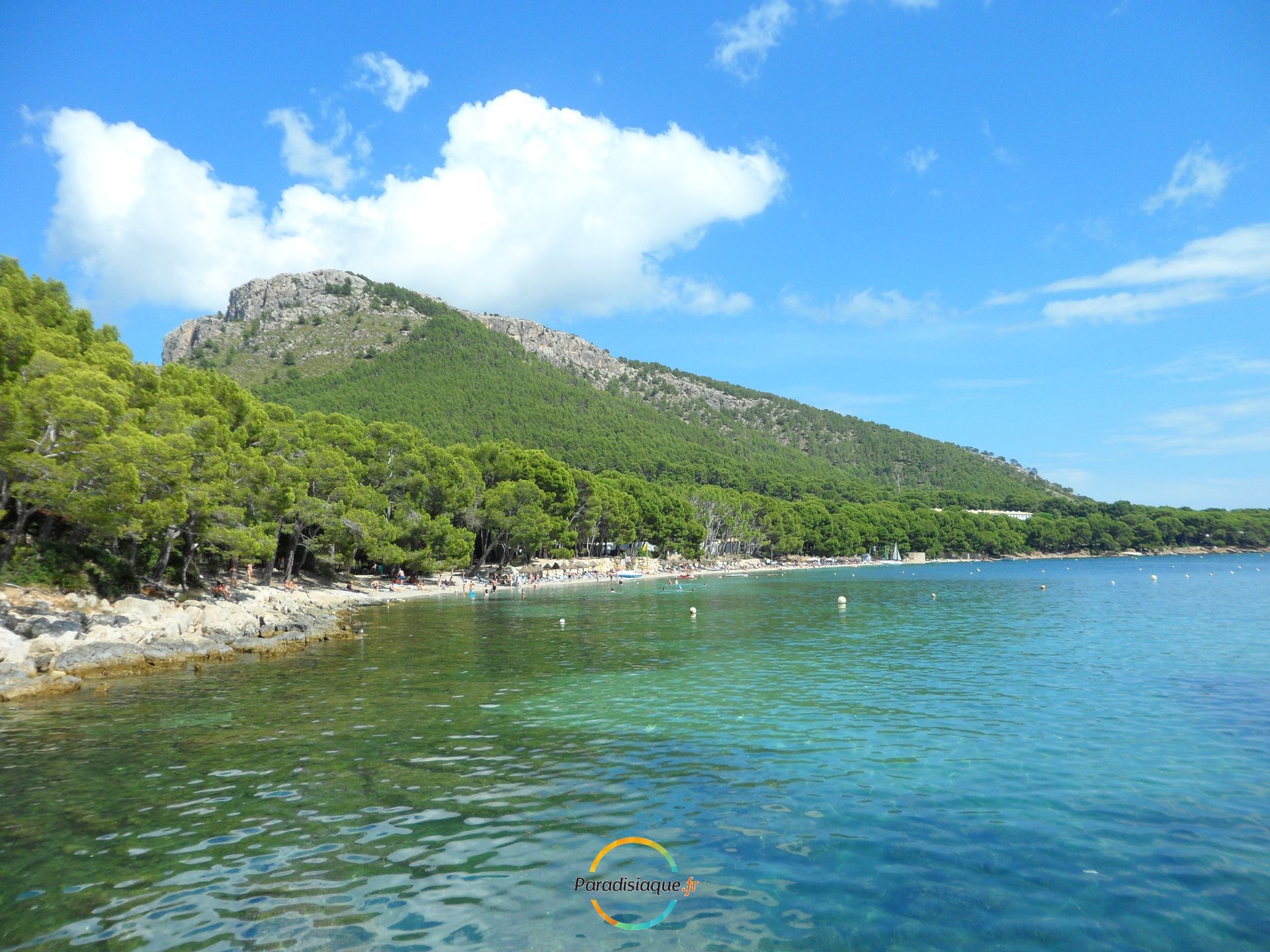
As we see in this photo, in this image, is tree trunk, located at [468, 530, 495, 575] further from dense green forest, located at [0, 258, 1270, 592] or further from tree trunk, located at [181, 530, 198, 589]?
tree trunk, located at [181, 530, 198, 589]

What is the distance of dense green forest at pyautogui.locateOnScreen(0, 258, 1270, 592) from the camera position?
89.5ft

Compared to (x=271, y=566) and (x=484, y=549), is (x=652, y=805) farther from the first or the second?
(x=484, y=549)

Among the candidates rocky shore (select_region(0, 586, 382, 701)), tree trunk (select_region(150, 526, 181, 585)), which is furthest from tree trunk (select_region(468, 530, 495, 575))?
tree trunk (select_region(150, 526, 181, 585))

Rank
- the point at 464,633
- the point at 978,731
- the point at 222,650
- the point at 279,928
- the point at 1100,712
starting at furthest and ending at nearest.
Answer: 1. the point at 464,633
2. the point at 222,650
3. the point at 1100,712
4. the point at 978,731
5. the point at 279,928

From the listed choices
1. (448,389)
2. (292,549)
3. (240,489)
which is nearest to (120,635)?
(240,489)

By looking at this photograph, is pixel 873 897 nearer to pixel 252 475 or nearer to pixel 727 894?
pixel 727 894

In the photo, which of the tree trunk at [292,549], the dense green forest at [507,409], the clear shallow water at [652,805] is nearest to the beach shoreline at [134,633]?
the clear shallow water at [652,805]

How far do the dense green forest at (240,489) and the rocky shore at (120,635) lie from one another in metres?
1.95

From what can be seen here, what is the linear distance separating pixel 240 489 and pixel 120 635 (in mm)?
12278

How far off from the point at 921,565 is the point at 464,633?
135 m

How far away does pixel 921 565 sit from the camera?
498ft

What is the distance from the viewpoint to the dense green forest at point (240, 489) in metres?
27.3

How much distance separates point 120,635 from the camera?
28531 mm

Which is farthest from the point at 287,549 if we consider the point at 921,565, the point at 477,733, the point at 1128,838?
the point at 921,565
